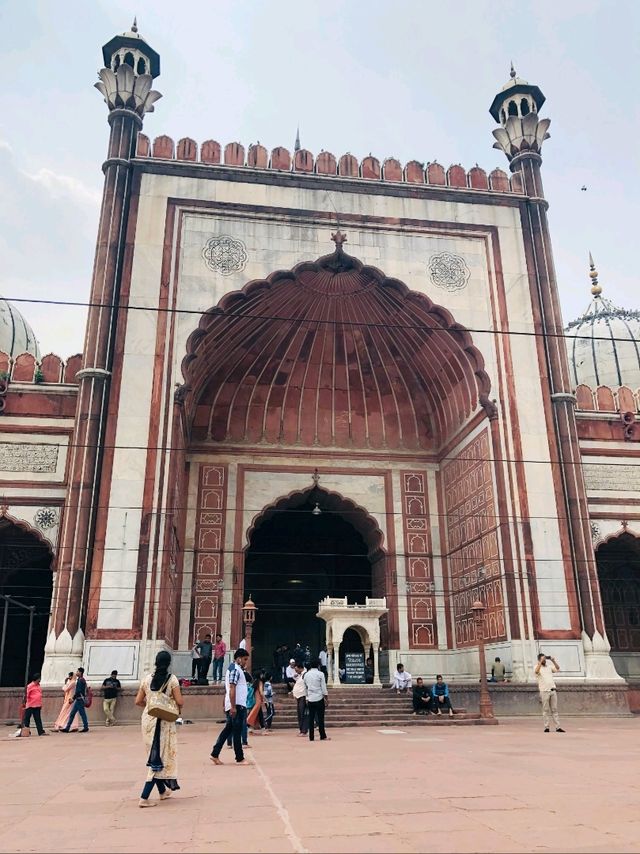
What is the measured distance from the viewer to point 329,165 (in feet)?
53.8

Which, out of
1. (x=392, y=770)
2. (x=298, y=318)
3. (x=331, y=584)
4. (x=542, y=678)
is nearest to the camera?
(x=392, y=770)

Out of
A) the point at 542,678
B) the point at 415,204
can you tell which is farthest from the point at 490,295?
the point at 542,678

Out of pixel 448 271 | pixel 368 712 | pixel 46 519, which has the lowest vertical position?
pixel 368 712

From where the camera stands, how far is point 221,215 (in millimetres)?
15586

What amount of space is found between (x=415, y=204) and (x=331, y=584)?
35.6 feet

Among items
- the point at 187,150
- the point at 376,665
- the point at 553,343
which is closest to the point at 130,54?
the point at 187,150

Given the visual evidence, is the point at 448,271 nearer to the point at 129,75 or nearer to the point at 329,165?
the point at 329,165

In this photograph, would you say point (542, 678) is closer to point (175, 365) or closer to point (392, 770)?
point (392, 770)

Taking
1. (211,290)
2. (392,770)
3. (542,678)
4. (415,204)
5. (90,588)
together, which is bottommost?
(392,770)

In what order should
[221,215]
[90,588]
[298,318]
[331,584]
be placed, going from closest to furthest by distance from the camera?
[90,588] → [221,215] → [298,318] → [331,584]

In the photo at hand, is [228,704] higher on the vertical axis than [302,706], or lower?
higher

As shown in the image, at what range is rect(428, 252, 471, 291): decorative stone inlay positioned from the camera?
1586 cm

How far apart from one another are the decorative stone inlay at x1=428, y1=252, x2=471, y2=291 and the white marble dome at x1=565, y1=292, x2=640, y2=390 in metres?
8.94

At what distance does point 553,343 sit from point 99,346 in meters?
9.47
